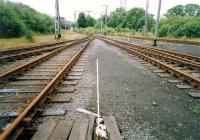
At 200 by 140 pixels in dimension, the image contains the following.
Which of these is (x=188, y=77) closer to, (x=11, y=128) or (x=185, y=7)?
(x=11, y=128)

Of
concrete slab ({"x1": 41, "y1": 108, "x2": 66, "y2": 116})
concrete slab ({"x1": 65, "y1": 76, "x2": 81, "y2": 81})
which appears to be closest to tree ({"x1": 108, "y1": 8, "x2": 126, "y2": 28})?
concrete slab ({"x1": 65, "y1": 76, "x2": 81, "y2": 81})

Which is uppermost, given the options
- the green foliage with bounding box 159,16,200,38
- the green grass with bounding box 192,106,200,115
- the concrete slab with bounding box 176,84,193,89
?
the green foliage with bounding box 159,16,200,38

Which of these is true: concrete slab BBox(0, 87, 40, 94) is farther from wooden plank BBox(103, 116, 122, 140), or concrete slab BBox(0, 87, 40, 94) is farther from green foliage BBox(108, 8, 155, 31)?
green foliage BBox(108, 8, 155, 31)

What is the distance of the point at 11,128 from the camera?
3.24 m

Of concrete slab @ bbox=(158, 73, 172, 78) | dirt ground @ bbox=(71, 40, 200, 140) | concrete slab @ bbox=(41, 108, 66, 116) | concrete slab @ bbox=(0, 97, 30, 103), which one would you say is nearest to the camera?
dirt ground @ bbox=(71, 40, 200, 140)

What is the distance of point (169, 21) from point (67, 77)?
50273 mm

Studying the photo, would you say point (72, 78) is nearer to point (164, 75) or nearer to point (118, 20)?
point (164, 75)

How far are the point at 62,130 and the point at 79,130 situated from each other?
0.88 feet

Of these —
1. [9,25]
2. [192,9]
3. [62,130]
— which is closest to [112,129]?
[62,130]

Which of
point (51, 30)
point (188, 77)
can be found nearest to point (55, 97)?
point (188, 77)

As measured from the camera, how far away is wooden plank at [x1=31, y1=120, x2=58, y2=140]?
340 centimetres

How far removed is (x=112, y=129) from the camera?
371 centimetres

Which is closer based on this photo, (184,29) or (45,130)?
(45,130)

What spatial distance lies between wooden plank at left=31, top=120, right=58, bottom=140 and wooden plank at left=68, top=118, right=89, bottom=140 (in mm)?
337
